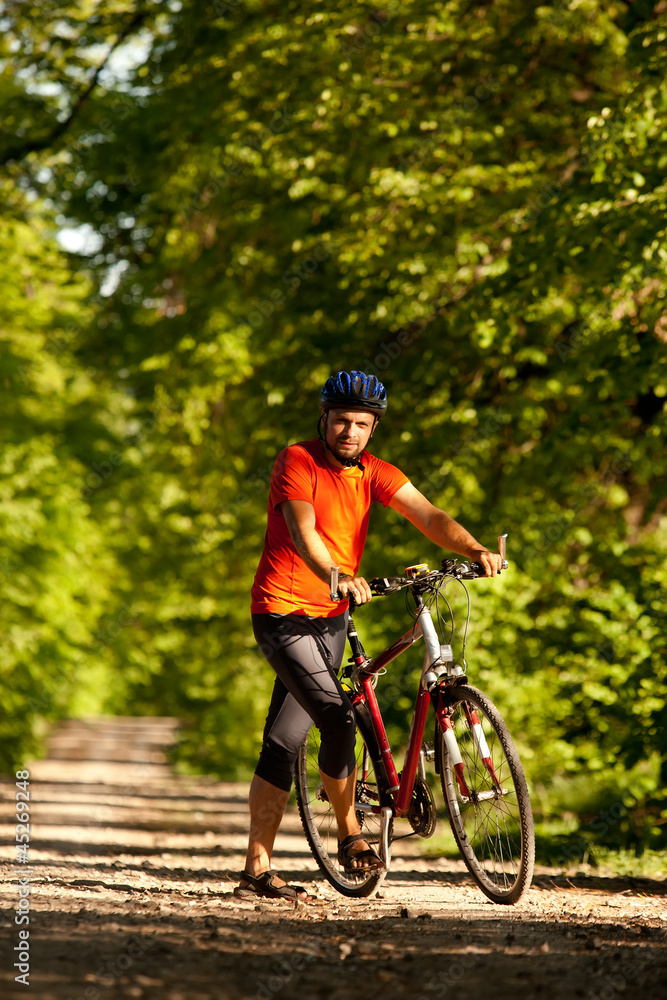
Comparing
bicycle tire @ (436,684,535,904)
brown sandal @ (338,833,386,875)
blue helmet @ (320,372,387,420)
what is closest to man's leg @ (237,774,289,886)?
brown sandal @ (338,833,386,875)

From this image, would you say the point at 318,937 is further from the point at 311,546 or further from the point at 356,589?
the point at 311,546

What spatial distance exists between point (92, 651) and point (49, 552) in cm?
916

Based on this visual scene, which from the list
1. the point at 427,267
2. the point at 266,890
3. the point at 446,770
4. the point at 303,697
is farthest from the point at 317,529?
the point at 427,267

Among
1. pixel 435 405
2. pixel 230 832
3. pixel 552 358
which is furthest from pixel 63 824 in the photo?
pixel 552 358

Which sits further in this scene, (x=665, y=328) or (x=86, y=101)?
(x=86, y=101)

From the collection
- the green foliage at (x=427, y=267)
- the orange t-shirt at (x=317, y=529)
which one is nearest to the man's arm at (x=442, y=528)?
the orange t-shirt at (x=317, y=529)

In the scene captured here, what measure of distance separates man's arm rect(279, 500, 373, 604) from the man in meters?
0.02

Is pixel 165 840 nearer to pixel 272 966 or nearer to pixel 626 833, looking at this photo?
pixel 626 833

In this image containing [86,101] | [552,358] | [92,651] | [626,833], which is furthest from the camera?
[92,651]

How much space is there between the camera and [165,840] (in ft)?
30.6

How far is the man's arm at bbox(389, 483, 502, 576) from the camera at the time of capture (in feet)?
14.9

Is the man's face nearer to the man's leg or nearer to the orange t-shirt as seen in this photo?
the orange t-shirt

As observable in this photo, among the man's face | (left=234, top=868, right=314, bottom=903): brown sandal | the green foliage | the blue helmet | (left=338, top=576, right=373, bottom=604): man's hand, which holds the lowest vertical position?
(left=234, top=868, right=314, bottom=903): brown sandal

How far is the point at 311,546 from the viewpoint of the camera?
4391 millimetres
